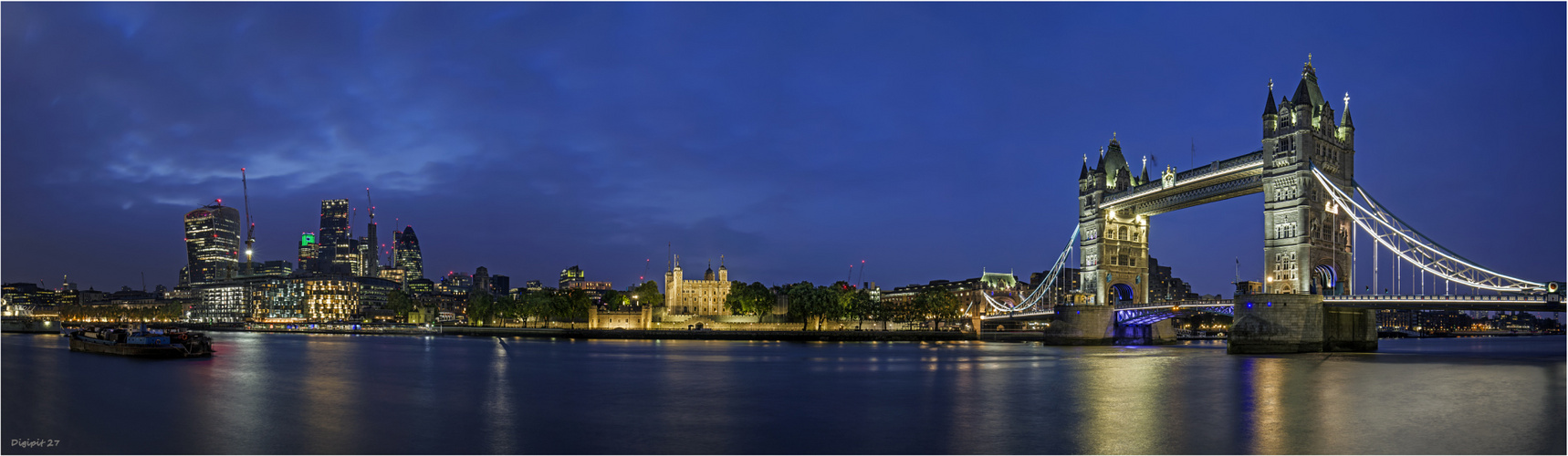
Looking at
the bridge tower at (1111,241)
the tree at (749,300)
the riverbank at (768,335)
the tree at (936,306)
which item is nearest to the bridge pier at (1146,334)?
the bridge tower at (1111,241)

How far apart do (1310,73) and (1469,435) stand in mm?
62355

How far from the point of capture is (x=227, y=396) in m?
38.7

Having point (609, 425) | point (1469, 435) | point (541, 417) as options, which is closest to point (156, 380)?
point (541, 417)

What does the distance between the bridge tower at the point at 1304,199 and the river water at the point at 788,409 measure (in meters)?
16.1

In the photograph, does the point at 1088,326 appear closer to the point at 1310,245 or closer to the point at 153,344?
the point at 1310,245

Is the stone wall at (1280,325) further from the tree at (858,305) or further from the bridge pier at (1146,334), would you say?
the tree at (858,305)

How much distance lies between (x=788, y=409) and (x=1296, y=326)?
53033 millimetres

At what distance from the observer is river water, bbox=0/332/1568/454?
25562mm

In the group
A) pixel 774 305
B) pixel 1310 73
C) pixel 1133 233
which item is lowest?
pixel 774 305

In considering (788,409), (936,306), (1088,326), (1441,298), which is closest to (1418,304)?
(1441,298)

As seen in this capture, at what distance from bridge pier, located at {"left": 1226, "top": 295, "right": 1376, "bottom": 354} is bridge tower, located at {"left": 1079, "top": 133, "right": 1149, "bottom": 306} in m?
28.2

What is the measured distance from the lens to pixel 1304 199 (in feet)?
249

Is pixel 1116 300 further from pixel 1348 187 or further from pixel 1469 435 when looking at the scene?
pixel 1469 435

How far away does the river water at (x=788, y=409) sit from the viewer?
2556cm
